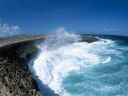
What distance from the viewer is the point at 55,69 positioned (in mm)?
19344

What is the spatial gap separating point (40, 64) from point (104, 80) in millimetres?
9649

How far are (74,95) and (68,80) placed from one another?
10.5 feet

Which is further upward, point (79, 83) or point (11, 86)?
point (11, 86)

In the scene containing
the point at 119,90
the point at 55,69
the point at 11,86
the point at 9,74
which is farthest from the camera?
the point at 55,69

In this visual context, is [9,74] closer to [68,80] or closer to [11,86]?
[11,86]

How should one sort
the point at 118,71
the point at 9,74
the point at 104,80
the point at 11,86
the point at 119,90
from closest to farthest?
1. the point at 11,86
2. the point at 9,74
3. the point at 119,90
4. the point at 104,80
5. the point at 118,71

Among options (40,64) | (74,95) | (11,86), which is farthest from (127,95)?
(40,64)

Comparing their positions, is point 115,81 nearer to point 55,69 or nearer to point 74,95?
point 74,95

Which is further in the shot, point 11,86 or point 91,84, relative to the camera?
point 91,84

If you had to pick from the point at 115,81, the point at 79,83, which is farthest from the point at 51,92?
the point at 115,81

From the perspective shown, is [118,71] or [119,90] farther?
[118,71]

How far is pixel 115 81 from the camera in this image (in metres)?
14.3

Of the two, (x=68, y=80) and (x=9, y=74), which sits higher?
(x=9, y=74)

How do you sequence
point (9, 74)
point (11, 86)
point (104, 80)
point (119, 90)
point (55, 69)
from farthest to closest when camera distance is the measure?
point (55, 69), point (104, 80), point (119, 90), point (9, 74), point (11, 86)
